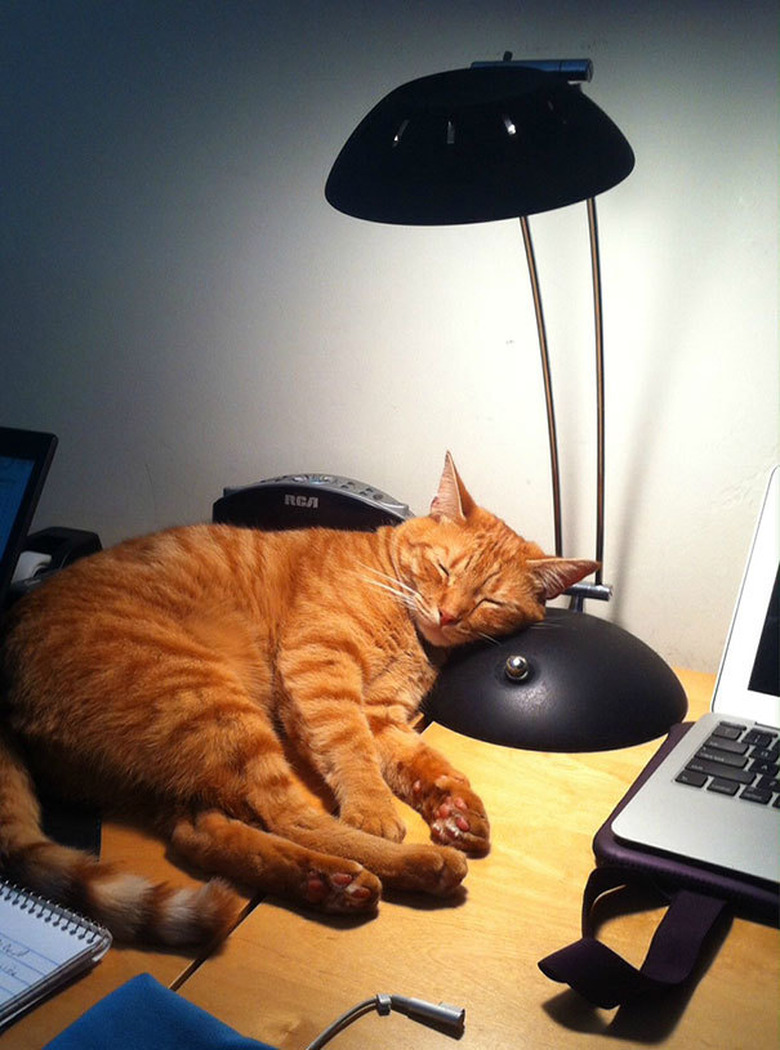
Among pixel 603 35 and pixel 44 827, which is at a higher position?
pixel 603 35

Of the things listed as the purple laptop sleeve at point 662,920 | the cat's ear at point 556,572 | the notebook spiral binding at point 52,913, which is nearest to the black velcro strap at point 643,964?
the purple laptop sleeve at point 662,920

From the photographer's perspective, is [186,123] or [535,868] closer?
[535,868]

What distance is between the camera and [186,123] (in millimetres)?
1383

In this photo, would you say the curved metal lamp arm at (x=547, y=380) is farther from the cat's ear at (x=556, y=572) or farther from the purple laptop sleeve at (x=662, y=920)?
the purple laptop sleeve at (x=662, y=920)

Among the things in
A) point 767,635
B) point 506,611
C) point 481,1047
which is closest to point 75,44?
point 506,611

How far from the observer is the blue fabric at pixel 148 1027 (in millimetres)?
592

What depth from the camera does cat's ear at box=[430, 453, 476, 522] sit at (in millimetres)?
1188

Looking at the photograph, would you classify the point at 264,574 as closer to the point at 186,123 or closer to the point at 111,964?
the point at 111,964

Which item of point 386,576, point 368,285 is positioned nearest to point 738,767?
point 386,576

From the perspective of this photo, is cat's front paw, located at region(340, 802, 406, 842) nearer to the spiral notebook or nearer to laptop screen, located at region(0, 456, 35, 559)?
the spiral notebook

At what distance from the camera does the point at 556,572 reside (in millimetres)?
1137

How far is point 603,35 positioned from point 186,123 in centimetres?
65

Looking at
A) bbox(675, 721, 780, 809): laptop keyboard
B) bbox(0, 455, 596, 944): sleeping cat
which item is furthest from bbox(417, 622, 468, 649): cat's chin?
bbox(675, 721, 780, 809): laptop keyboard

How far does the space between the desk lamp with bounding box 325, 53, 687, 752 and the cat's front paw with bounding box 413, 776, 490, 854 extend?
12 cm
